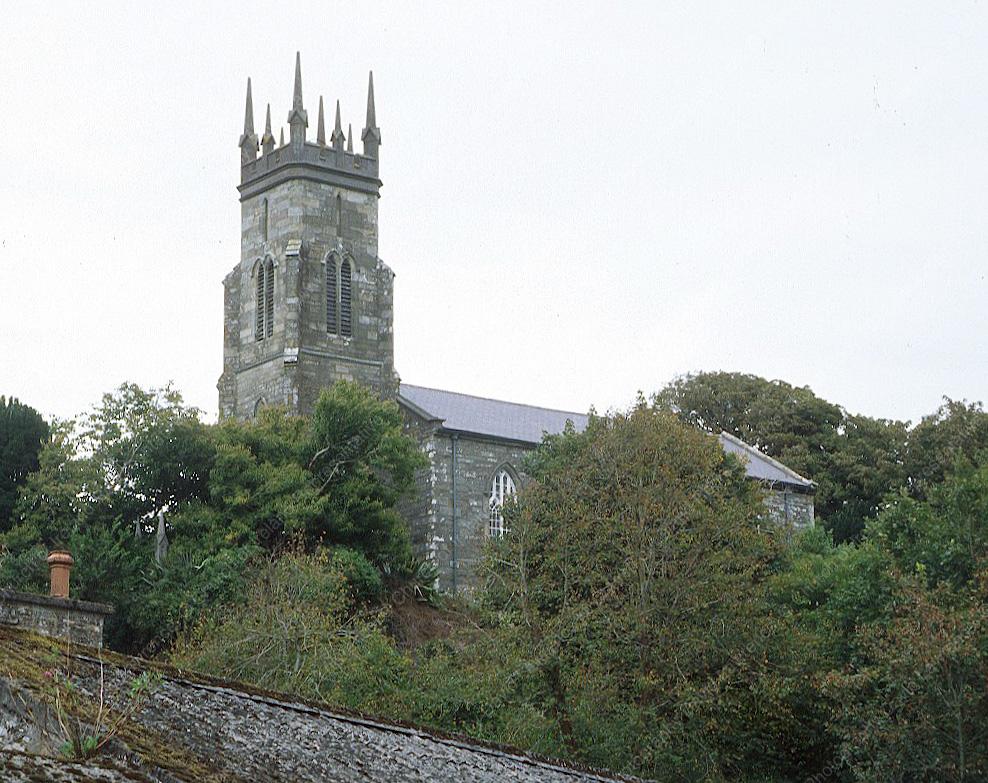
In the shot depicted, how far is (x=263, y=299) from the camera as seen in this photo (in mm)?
63875

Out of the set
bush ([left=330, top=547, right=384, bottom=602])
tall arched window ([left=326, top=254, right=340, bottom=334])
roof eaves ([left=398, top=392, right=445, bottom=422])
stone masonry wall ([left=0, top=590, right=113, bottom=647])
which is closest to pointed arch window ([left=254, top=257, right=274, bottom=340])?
tall arched window ([left=326, top=254, right=340, bottom=334])

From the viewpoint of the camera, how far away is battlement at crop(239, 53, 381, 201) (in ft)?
208

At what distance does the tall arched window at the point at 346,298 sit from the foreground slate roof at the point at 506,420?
10.5ft

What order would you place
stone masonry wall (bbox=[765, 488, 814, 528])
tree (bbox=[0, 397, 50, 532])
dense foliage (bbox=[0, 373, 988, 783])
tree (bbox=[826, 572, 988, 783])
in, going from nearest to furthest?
tree (bbox=[826, 572, 988, 783]) → dense foliage (bbox=[0, 373, 988, 783]) → tree (bbox=[0, 397, 50, 532]) → stone masonry wall (bbox=[765, 488, 814, 528])

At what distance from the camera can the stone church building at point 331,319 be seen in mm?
62156

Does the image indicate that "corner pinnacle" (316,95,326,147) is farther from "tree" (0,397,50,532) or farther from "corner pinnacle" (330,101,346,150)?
"tree" (0,397,50,532)

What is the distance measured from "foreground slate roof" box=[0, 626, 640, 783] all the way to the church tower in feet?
149

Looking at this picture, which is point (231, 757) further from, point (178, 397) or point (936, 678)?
point (178, 397)

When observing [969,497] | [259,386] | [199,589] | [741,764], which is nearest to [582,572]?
[741,764]

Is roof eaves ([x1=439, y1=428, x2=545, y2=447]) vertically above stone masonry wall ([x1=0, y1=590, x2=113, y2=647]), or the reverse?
roof eaves ([x1=439, y1=428, x2=545, y2=447])

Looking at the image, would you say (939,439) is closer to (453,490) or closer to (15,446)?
(453,490)

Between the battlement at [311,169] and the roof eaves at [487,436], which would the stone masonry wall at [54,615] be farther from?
the battlement at [311,169]

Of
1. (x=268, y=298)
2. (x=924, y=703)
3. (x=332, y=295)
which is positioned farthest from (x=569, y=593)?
(x=268, y=298)

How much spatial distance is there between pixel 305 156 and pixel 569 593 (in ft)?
90.7
